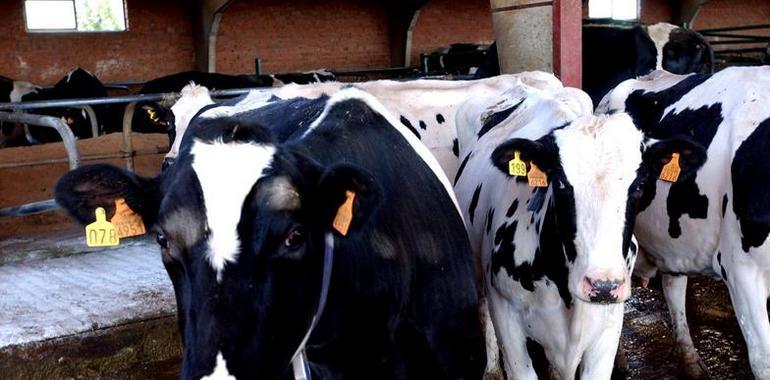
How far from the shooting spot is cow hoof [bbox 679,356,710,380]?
451cm

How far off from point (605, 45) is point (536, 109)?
225 inches

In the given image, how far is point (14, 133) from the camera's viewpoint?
1220cm

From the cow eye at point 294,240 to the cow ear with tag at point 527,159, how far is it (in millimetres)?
1213

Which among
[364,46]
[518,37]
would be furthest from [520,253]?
[364,46]

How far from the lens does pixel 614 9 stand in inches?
858

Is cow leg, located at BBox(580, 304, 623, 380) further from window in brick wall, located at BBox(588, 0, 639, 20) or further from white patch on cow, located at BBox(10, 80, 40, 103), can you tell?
window in brick wall, located at BBox(588, 0, 639, 20)

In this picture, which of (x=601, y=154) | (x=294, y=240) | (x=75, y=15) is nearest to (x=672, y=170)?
(x=601, y=154)

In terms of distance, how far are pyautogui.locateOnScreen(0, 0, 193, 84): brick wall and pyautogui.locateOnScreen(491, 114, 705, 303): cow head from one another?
45.8 ft

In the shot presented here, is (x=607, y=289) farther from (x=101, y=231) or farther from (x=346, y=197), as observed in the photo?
(x=101, y=231)

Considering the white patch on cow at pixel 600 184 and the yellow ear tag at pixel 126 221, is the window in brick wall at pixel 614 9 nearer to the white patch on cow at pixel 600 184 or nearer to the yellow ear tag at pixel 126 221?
the white patch on cow at pixel 600 184

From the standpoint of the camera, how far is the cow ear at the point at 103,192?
2.16 meters

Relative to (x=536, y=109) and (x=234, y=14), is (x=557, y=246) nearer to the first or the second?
(x=536, y=109)

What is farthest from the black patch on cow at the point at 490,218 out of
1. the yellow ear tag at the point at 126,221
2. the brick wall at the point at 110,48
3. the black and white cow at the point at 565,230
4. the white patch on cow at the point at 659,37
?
the brick wall at the point at 110,48

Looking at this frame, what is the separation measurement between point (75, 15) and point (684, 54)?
11.4 meters
